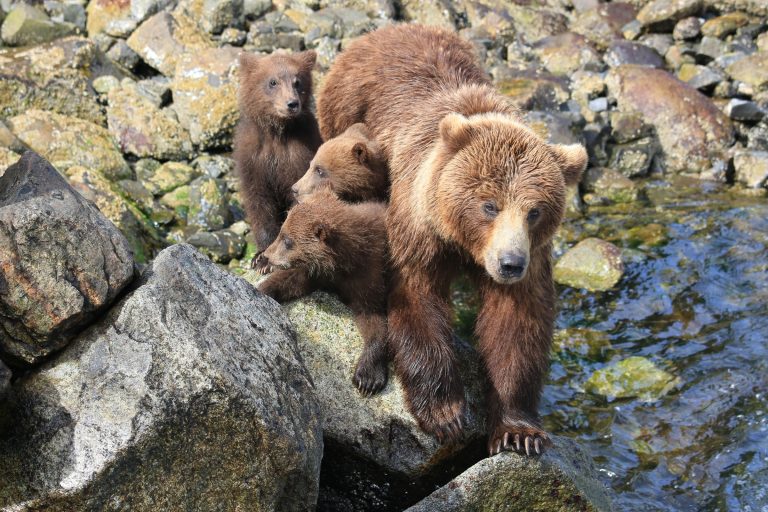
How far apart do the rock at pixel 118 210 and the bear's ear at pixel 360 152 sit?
141 inches

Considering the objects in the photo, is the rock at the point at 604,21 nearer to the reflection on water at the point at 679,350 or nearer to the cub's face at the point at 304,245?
the reflection on water at the point at 679,350

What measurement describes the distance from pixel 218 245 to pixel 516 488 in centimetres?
575

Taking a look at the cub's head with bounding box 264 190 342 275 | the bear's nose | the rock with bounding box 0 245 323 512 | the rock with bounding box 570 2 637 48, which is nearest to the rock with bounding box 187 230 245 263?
the cub's head with bounding box 264 190 342 275

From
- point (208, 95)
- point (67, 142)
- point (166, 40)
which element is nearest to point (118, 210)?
point (67, 142)

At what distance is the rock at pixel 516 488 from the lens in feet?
20.4

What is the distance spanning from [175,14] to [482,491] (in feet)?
39.0

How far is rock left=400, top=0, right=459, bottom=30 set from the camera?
709 inches

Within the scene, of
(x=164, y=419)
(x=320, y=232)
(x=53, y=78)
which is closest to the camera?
(x=164, y=419)

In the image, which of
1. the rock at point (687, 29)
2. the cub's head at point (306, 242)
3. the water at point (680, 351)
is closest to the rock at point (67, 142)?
the cub's head at point (306, 242)

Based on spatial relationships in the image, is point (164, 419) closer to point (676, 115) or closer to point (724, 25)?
point (676, 115)

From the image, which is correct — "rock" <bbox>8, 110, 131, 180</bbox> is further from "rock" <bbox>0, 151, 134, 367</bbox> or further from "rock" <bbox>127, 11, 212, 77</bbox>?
"rock" <bbox>0, 151, 134, 367</bbox>

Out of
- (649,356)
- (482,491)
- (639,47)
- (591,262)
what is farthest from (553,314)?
(639,47)

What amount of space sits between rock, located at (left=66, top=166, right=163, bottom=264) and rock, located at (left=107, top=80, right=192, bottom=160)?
5.58ft

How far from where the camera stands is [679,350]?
10.1 meters
